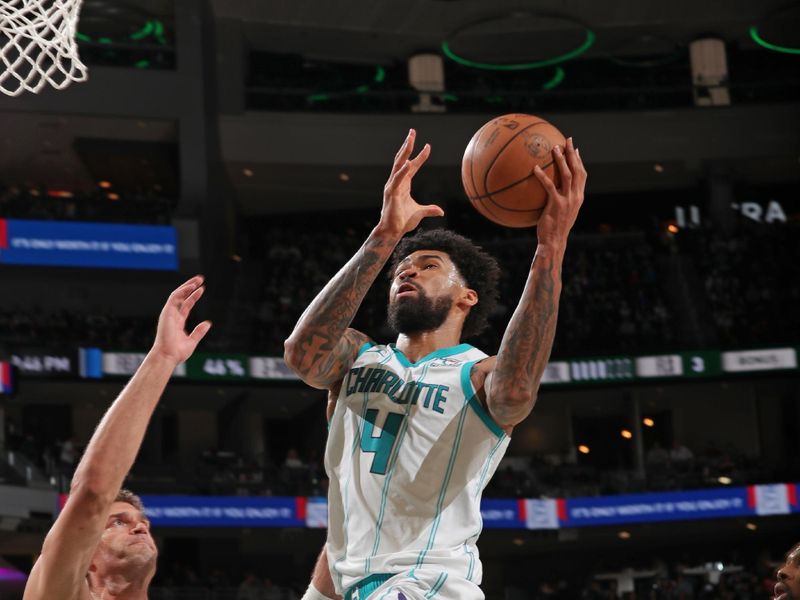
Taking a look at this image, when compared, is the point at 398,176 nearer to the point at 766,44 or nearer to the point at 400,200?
the point at 400,200

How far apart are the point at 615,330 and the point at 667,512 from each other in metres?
3.86

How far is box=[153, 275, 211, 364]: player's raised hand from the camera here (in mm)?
2549

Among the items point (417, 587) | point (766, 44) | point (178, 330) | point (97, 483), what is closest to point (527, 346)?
point (417, 587)

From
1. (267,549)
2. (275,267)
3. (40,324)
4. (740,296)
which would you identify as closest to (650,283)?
(740,296)

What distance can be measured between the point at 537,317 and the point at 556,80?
24914 mm

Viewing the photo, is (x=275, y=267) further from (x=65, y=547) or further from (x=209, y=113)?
(x=65, y=547)

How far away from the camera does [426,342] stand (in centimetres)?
419

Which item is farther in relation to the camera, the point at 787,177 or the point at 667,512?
the point at 787,177

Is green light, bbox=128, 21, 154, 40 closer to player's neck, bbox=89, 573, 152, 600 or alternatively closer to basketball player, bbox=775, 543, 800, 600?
basketball player, bbox=775, 543, 800, 600

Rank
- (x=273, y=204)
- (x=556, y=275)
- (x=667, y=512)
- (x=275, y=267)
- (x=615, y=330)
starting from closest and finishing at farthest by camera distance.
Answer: (x=556, y=275) < (x=667, y=512) < (x=615, y=330) < (x=275, y=267) < (x=273, y=204)

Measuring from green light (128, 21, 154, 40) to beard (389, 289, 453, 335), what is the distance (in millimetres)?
22676

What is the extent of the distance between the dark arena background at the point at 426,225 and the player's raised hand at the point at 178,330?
703 inches

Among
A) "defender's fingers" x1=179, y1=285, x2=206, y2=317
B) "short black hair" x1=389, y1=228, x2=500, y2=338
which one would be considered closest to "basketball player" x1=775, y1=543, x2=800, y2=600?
"short black hair" x1=389, y1=228, x2=500, y2=338

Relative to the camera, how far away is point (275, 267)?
1023 inches
